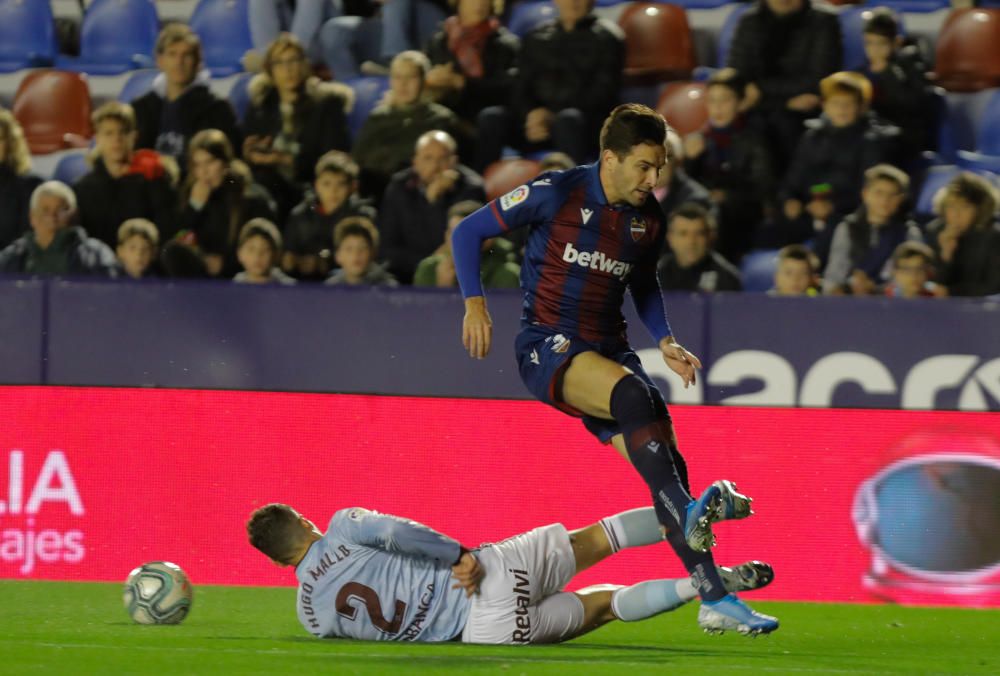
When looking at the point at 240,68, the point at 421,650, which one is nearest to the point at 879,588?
the point at 421,650

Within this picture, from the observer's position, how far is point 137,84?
40.6 ft

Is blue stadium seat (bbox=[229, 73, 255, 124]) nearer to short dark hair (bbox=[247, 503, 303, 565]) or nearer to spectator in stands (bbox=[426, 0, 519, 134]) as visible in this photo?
spectator in stands (bbox=[426, 0, 519, 134])

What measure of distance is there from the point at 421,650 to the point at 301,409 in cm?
A: 310

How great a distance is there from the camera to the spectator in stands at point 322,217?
10.0m

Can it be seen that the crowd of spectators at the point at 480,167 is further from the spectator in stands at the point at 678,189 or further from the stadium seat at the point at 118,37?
the stadium seat at the point at 118,37

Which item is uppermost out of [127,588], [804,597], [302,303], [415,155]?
[415,155]

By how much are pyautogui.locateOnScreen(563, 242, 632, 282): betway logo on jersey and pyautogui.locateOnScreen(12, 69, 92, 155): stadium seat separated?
7012 millimetres

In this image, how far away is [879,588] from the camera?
335 inches

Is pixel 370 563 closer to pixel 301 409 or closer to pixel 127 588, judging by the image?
pixel 127 588

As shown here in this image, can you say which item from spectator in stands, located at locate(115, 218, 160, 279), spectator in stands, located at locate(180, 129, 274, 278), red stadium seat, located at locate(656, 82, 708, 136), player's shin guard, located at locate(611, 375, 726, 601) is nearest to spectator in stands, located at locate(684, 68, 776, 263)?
red stadium seat, located at locate(656, 82, 708, 136)

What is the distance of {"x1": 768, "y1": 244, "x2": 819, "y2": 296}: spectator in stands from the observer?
915 centimetres

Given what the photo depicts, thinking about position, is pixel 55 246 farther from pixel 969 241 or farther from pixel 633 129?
pixel 969 241

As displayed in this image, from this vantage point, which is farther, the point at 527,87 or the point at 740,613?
the point at 527,87

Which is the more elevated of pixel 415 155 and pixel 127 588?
pixel 415 155
